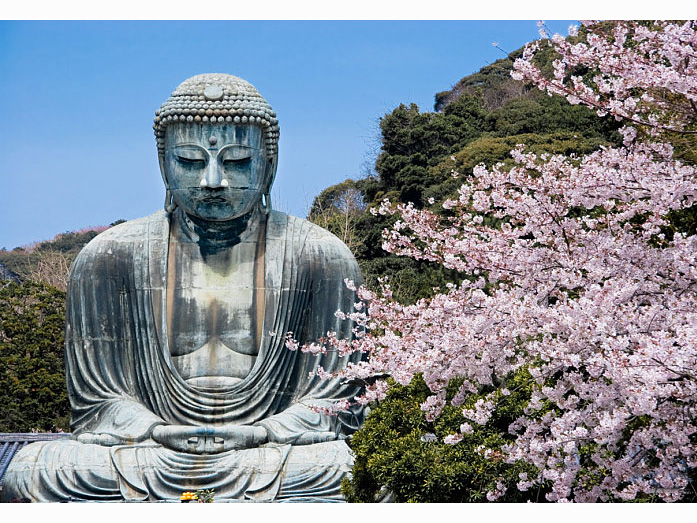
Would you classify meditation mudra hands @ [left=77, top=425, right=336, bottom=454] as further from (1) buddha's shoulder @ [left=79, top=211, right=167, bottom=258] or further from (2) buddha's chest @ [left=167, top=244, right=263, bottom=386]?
(1) buddha's shoulder @ [left=79, top=211, right=167, bottom=258]

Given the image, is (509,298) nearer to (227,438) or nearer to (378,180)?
(227,438)

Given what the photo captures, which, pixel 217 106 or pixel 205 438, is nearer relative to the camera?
pixel 205 438

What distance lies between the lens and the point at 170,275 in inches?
365

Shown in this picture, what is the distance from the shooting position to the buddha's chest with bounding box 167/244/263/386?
912cm

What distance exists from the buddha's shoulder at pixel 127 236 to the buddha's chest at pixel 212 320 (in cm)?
31

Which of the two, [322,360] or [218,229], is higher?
[218,229]

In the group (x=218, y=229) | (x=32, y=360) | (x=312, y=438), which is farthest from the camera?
(x=32, y=360)

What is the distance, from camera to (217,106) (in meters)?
9.15

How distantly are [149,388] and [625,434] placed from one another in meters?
3.77

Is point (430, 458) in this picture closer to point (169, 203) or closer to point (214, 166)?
point (214, 166)

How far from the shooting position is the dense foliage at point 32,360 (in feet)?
61.5

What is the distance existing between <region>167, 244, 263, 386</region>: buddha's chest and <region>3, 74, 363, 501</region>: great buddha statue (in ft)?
0.04

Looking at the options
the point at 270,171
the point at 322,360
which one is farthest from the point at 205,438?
the point at 270,171

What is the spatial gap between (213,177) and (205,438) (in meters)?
Result: 1.96
